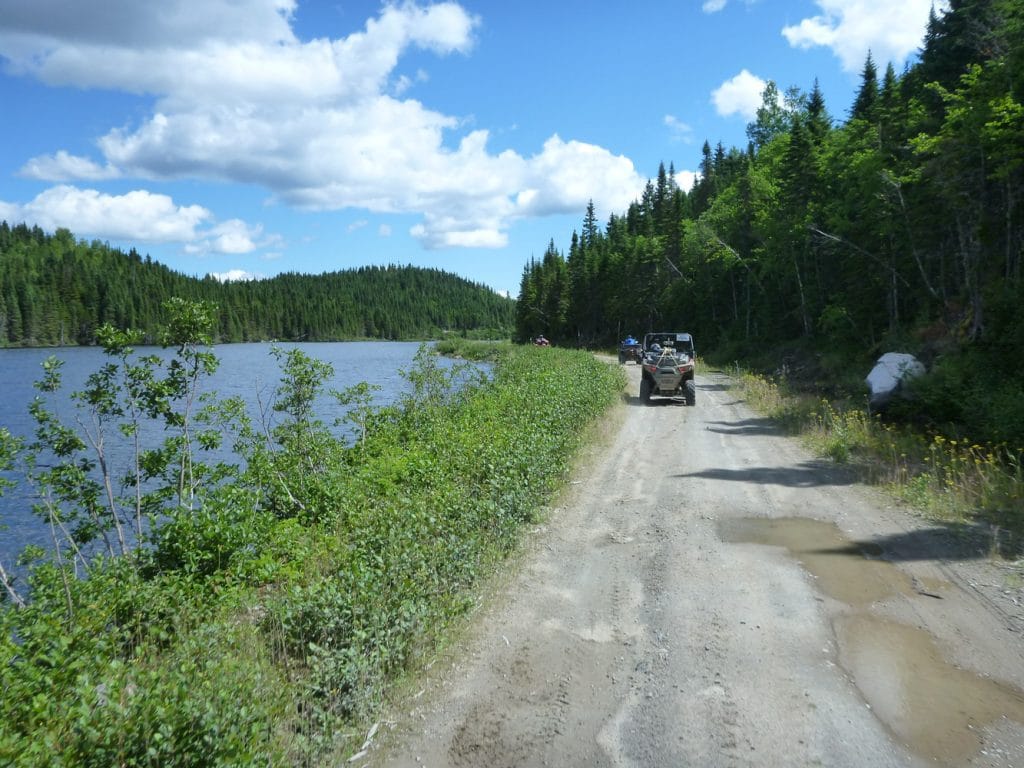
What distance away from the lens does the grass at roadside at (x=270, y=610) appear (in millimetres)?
3443

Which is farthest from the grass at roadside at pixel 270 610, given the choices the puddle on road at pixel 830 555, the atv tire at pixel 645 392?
the atv tire at pixel 645 392

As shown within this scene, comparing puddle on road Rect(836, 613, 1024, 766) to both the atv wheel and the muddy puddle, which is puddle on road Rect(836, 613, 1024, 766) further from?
the atv wheel

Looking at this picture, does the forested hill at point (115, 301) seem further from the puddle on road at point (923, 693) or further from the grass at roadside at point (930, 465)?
the puddle on road at point (923, 693)

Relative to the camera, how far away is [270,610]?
17.4 feet

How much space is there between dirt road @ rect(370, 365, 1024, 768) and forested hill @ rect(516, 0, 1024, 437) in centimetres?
895

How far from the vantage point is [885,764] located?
401cm

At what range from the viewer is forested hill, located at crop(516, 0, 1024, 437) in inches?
746

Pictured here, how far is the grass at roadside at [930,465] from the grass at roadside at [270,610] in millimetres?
5356

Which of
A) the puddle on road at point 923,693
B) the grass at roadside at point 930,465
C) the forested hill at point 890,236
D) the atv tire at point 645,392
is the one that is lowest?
the puddle on road at point 923,693

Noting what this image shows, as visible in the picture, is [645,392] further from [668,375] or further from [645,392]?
[668,375]

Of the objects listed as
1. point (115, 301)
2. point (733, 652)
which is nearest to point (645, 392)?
point (733, 652)

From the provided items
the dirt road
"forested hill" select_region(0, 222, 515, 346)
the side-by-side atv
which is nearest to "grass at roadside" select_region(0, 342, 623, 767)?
the dirt road

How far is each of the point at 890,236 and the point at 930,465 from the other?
21.7m

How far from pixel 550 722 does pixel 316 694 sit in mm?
1591
